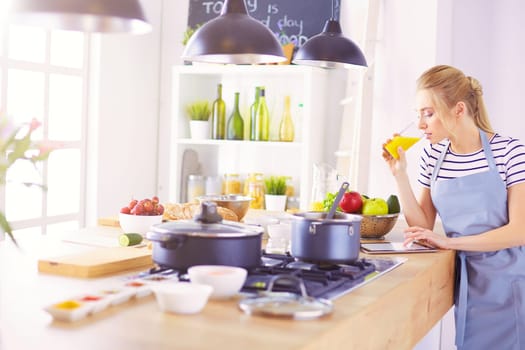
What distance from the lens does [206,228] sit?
6.20 feet

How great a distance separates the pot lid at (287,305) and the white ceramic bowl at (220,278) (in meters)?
0.05

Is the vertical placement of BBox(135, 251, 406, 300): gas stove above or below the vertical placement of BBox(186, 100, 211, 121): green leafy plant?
below

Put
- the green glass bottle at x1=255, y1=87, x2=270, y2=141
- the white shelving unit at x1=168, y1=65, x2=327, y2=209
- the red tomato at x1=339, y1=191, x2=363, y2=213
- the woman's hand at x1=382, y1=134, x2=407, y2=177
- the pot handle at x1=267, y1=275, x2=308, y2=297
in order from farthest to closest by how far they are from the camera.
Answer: the green glass bottle at x1=255, y1=87, x2=270, y2=141, the white shelving unit at x1=168, y1=65, x2=327, y2=209, the woman's hand at x1=382, y1=134, x2=407, y2=177, the red tomato at x1=339, y1=191, x2=363, y2=213, the pot handle at x1=267, y1=275, x2=308, y2=297

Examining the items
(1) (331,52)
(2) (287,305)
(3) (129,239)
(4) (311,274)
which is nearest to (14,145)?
(2) (287,305)

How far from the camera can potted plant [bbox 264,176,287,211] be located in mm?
4973

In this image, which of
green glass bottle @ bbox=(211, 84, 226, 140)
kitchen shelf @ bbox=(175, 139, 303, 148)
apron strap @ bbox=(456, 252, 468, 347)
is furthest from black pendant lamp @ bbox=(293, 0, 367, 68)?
green glass bottle @ bbox=(211, 84, 226, 140)

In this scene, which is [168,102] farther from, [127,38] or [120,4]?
[120,4]

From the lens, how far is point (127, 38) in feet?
16.7

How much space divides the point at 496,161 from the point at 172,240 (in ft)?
5.10

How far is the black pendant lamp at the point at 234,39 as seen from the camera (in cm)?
259

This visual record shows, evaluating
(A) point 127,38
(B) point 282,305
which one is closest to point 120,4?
(B) point 282,305

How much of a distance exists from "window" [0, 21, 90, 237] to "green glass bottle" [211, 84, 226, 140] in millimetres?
897

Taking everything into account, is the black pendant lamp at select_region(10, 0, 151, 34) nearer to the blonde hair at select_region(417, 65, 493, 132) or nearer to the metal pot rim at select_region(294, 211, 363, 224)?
the metal pot rim at select_region(294, 211, 363, 224)

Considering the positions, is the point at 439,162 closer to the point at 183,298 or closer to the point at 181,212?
the point at 181,212
